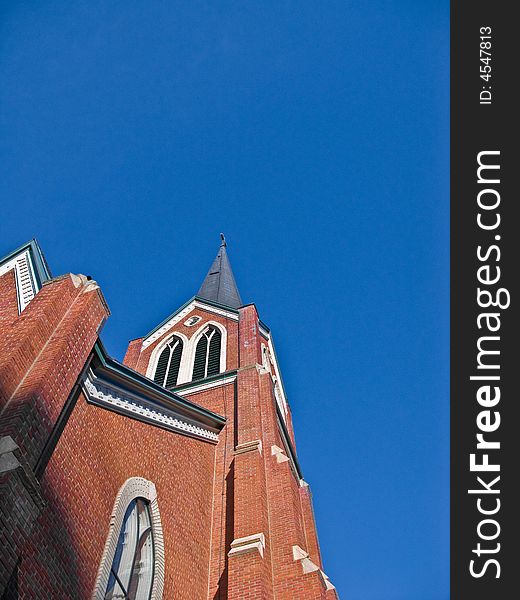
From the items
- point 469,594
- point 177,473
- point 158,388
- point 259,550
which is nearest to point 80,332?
point 158,388

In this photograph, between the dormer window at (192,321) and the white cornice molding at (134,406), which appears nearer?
the white cornice molding at (134,406)

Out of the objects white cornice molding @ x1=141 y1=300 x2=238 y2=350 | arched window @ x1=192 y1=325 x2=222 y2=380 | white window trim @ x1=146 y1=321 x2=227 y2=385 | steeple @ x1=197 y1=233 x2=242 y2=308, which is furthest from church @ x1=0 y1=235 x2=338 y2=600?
steeple @ x1=197 y1=233 x2=242 y2=308

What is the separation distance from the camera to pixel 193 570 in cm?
1082

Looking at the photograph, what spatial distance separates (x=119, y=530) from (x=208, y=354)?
12.0 meters

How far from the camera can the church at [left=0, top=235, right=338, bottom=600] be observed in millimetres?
6543

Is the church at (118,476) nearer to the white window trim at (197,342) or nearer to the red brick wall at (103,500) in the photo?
the red brick wall at (103,500)

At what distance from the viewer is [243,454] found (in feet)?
43.5

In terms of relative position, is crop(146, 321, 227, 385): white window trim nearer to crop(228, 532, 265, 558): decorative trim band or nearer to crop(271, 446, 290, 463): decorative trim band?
crop(271, 446, 290, 463): decorative trim band

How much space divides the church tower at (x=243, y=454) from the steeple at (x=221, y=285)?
338 cm

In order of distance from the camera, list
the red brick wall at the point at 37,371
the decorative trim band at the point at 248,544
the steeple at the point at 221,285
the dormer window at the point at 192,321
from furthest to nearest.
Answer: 1. the steeple at the point at 221,285
2. the dormer window at the point at 192,321
3. the decorative trim band at the point at 248,544
4. the red brick wall at the point at 37,371

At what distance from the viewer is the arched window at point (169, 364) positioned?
2045 cm

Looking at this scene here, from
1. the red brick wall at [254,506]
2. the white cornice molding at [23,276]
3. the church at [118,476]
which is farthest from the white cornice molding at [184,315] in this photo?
the white cornice molding at [23,276]

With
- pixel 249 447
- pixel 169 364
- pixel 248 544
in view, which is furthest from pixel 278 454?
pixel 169 364

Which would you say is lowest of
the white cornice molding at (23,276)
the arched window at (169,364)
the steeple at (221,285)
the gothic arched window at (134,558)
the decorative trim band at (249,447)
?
the gothic arched window at (134,558)
